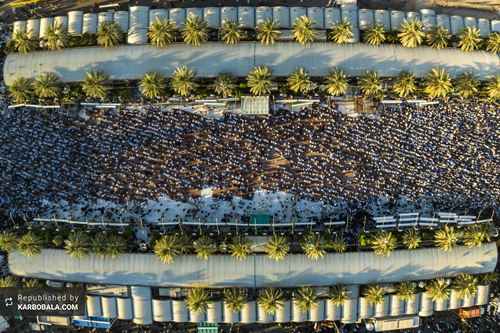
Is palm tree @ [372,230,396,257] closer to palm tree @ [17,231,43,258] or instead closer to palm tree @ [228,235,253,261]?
palm tree @ [228,235,253,261]

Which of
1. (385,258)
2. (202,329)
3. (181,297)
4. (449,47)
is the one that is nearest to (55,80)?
(181,297)

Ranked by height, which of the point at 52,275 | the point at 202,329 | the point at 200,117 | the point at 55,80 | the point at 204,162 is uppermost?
the point at 55,80

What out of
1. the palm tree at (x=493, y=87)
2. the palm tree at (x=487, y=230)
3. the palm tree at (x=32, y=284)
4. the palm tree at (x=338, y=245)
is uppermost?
the palm tree at (x=493, y=87)

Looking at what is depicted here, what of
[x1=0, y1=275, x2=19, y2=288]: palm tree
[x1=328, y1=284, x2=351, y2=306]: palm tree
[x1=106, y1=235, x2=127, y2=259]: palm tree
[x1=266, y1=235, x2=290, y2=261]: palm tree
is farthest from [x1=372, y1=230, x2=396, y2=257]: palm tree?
[x1=0, y1=275, x2=19, y2=288]: palm tree

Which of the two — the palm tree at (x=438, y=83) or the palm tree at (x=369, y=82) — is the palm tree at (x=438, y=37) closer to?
the palm tree at (x=438, y=83)

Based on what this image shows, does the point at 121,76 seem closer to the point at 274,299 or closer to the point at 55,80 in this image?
the point at 55,80

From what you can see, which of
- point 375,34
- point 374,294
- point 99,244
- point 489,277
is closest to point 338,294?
point 374,294

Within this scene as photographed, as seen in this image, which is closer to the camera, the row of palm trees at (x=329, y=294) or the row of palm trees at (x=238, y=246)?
the row of palm trees at (x=238, y=246)

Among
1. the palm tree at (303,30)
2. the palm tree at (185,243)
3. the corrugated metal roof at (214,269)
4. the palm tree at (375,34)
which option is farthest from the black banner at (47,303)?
the palm tree at (375,34)
